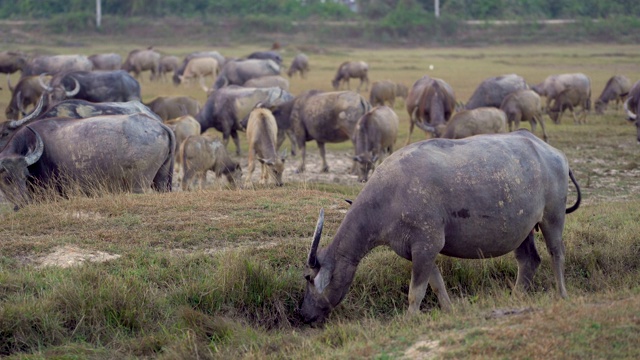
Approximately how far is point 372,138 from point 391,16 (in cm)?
4377

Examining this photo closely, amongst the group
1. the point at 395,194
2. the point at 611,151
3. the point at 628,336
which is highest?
the point at 395,194

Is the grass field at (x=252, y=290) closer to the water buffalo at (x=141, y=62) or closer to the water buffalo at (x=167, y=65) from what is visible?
the water buffalo at (x=141, y=62)

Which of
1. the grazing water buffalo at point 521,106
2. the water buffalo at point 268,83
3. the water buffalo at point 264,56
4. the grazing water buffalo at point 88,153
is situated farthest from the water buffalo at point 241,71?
the grazing water buffalo at point 88,153

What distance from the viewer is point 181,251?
792 cm

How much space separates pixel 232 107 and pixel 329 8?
4477 centimetres

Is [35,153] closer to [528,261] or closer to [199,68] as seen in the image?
[528,261]

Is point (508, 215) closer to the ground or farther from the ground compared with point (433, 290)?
farther from the ground

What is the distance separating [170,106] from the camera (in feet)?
60.4

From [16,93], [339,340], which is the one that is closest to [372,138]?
[339,340]

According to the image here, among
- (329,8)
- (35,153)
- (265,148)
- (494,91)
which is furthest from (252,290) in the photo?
(329,8)

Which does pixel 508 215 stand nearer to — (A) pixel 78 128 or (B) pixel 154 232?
(B) pixel 154 232

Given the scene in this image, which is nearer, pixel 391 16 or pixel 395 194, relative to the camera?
pixel 395 194

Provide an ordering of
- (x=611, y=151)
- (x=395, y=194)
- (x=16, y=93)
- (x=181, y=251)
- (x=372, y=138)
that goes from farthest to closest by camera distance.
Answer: (x=16, y=93) < (x=611, y=151) < (x=372, y=138) < (x=181, y=251) < (x=395, y=194)

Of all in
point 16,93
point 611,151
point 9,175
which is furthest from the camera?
point 16,93
